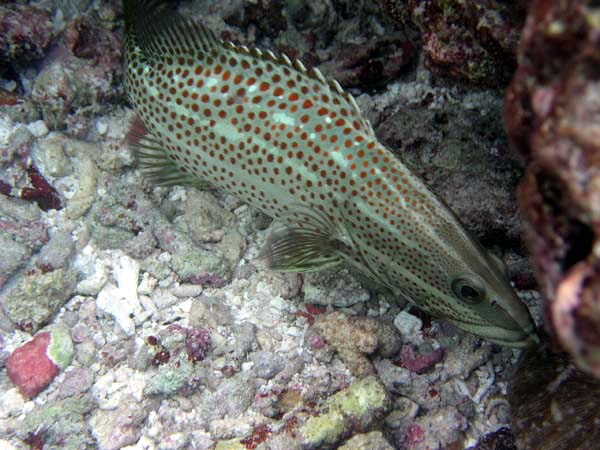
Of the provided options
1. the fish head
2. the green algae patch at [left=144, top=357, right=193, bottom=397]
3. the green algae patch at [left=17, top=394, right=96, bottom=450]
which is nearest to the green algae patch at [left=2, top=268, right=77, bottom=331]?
the green algae patch at [left=17, top=394, right=96, bottom=450]

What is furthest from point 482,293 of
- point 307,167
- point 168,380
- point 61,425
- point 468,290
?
point 61,425

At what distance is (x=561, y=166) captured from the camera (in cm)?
142

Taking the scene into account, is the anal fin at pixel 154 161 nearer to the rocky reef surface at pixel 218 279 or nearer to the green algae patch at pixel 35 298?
the rocky reef surface at pixel 218 279

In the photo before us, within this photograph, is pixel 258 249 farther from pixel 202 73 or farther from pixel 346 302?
pixel 202 73

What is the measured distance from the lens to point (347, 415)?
3.52 meters

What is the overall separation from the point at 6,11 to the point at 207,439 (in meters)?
4.84

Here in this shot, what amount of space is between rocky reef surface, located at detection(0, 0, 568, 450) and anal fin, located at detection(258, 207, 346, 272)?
2.13ft

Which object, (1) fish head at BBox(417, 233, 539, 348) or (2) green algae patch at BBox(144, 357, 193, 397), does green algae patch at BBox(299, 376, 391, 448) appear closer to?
(1) fish head at BBox(417, 233, 539, 348)

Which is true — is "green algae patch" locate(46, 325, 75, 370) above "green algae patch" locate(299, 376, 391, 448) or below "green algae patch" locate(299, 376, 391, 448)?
below

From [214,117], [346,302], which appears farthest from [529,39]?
[346,302]

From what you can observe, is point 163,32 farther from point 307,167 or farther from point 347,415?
point 347,415

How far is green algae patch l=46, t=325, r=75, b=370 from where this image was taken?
13.4 feet

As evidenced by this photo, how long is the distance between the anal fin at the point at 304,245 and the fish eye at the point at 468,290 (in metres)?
0.95

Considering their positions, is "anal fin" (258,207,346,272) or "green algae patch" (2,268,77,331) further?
"green algae patch" (2,268,77,331)
